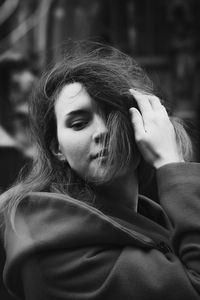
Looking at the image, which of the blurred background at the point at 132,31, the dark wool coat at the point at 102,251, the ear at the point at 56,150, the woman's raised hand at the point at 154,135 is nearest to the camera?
the dark wool coat at the point at 102,251

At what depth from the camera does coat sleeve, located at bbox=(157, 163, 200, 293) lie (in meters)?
1.60

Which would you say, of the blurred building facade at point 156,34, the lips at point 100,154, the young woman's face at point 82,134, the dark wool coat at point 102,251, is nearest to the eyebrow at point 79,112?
the young woman's face at point 82,134

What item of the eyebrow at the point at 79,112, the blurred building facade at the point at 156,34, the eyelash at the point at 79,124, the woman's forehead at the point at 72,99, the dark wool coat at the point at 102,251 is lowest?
the blurred building facade at the point at 156,34

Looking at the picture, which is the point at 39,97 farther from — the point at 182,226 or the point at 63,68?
the point at 182,226

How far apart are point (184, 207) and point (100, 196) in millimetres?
282

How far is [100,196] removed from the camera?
5.95 ft

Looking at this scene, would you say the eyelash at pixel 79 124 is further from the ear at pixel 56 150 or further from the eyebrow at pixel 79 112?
the ear at pixel 56 150

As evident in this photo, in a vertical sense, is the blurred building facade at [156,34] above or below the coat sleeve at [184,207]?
below

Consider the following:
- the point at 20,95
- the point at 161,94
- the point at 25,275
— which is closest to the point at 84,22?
the point at 20,95

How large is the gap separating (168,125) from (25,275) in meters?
0.57

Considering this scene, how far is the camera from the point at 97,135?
5.75 feet

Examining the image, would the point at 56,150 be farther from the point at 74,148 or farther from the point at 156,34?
the point at 156,34

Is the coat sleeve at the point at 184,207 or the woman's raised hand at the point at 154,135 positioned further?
the woman's raised hand at the point at 154,135

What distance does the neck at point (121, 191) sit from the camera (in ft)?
5.95
